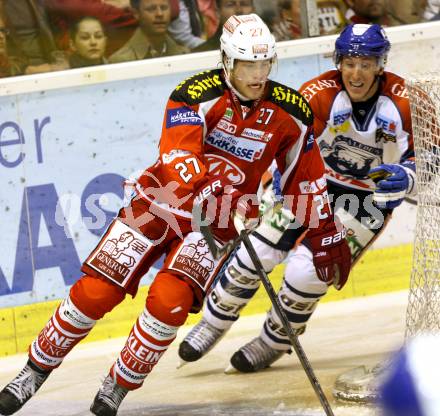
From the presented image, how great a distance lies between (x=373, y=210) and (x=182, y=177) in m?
1.26

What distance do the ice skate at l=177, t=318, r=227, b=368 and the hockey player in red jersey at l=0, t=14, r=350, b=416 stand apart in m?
0.83

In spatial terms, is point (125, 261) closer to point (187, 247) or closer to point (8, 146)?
point (187, 247)

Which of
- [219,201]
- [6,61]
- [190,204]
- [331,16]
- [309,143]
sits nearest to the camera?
[219,201]

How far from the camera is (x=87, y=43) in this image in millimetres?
5488

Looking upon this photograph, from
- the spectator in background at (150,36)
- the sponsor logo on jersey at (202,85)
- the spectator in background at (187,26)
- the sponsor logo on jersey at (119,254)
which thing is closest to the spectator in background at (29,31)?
the spectator in background at (150,36)

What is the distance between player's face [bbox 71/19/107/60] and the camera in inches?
215

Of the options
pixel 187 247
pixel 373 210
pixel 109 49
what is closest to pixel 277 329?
pixel 373 210

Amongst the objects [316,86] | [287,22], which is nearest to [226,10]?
[287,22]

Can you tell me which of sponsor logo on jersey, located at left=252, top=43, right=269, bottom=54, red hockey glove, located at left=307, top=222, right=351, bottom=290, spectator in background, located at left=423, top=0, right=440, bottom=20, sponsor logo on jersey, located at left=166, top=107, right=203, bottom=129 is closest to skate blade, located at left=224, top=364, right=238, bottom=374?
red hockey glove, located at left=307, top=222, right=351, bottom=290

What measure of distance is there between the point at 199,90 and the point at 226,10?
2171 mm

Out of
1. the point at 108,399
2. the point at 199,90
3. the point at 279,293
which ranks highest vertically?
the point at 199,90

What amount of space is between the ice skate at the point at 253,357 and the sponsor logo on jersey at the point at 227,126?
1.18 meters

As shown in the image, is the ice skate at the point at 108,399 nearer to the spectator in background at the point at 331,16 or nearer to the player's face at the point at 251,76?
the player's face at the point at 251,76

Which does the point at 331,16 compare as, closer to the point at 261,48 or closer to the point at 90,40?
the point at 90,40
